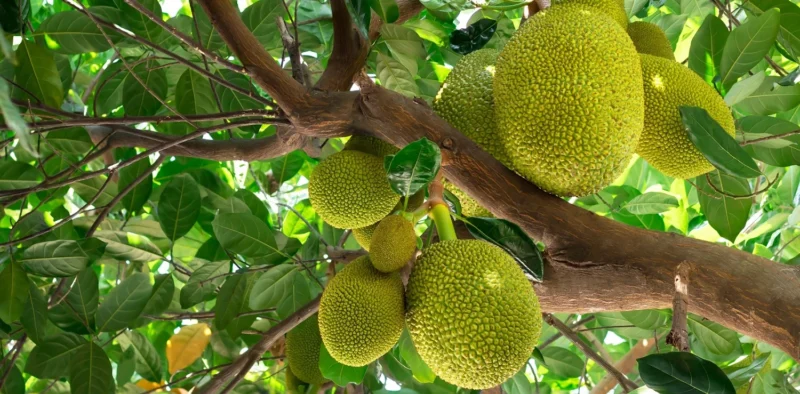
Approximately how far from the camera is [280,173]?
1.70 metres

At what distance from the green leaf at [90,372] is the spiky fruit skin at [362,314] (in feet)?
1.65

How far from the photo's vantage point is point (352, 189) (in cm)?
93

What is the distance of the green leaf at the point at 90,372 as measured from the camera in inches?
44.8

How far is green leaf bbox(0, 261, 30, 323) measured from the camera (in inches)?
41.1

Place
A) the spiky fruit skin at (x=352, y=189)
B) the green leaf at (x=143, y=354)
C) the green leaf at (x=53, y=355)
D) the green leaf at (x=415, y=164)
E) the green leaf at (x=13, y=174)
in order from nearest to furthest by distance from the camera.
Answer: the green leaf at (x=415, y=164) < the spiky fruit skin at (x=352, y=189) < the green leaf at (x=53, y=355) < the green leaf at (x=13, y=174) < the green leaf at (x=143, y=354)

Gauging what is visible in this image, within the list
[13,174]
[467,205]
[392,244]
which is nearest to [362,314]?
[392,244]

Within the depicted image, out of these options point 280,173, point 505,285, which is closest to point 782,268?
point 505,285

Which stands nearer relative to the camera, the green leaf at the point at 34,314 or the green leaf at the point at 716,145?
the green leaf at the point at 716,145

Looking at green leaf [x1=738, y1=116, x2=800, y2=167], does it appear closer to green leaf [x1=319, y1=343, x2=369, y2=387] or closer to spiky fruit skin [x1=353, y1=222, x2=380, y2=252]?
spiky fruit skin [x1=353, y1=222, x2=380, y2=252]

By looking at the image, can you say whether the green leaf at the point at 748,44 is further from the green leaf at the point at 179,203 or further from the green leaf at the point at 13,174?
the green leaf at the point at 13,174

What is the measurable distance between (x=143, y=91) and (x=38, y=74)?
11.2 inches

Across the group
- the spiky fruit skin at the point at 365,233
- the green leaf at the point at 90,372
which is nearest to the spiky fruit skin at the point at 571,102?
the spiky fruit skin at the point at 365,233

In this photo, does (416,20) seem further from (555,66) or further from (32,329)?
(32,329)

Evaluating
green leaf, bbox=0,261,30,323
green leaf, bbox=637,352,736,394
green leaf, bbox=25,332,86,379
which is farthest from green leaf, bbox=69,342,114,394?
green leaf, bbox=637,352,736,394
